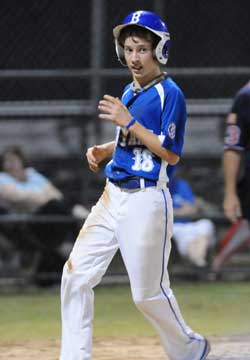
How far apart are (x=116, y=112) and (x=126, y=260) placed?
2.40 feet

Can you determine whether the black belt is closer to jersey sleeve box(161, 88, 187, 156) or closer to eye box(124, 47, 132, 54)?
jersey sleeve box(161, 88, 187, 156)

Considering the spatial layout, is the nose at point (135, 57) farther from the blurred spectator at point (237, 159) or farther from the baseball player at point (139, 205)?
the blurred spectator at point (237, 159)

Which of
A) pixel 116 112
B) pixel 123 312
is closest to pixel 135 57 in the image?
pixel 116 112

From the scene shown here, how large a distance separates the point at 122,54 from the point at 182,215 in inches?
165

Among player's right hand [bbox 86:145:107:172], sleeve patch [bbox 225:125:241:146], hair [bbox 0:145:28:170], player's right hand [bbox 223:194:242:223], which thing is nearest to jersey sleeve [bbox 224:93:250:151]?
sleeve patch [bbox 225:125:241:146]

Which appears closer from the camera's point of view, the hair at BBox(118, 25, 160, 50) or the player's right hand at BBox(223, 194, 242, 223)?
the hair at BBox(118, 25, 160, 50)

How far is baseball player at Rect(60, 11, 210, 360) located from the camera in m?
5.04

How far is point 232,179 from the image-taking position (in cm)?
670

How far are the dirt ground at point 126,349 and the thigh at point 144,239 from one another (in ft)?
2.86

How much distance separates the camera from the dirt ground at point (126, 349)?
5902mm

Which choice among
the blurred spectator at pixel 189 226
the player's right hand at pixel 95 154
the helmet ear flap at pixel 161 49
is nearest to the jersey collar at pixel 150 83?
the helmet ear flap at pixel 161 49

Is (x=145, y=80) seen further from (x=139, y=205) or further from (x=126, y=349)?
(x=126, y=349)

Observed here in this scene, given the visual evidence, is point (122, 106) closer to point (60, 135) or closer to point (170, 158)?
point (170, 158)

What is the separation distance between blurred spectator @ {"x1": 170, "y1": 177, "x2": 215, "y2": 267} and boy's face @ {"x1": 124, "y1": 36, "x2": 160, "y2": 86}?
4.23m
